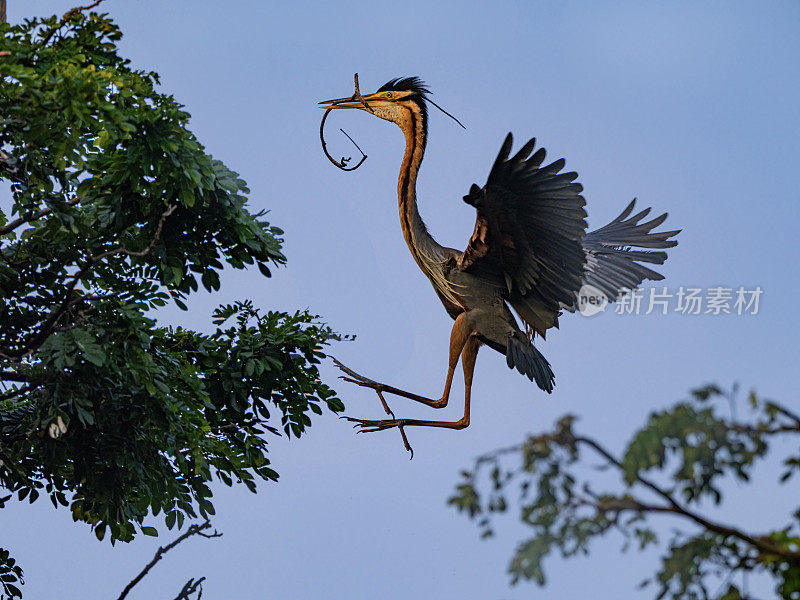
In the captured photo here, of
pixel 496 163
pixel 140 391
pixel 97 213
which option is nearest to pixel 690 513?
pixel 496 163

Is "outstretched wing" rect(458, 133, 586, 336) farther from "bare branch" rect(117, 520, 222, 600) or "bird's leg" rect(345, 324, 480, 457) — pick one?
"bare branch" rect(117, 520, 222, 600)

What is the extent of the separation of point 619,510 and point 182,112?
2.60 m

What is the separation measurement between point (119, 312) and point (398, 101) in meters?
1.45

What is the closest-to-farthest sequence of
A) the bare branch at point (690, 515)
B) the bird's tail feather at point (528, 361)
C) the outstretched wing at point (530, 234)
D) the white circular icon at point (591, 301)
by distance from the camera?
the bare branch at point (690, 515) < the outstretched wing at point (530, 234) < the bird's tail feather at point (528, 361) < the white circular icon at point (591, 301)

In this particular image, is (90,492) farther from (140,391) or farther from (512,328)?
(512,328)

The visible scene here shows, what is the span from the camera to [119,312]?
3938 mm

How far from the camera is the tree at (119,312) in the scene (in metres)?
3.83

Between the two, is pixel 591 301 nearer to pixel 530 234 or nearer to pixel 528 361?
pixel 528 361

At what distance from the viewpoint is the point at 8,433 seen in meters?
4.36

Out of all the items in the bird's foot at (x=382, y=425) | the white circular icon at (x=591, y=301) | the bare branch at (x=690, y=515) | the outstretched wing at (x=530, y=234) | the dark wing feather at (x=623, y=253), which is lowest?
the bare branch at (x=690, y=515)

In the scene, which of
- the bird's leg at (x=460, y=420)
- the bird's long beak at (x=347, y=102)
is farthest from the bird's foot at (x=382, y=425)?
the bird's long beak at (x=347, y=102)

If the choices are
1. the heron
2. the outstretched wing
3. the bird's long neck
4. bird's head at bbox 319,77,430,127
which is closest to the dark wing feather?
the heron

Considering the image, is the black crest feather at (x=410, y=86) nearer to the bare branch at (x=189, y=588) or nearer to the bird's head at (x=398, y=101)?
the bird's head at (x=398, y=101)

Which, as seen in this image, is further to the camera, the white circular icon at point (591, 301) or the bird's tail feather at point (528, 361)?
the white circular icon at point (591, 301)
